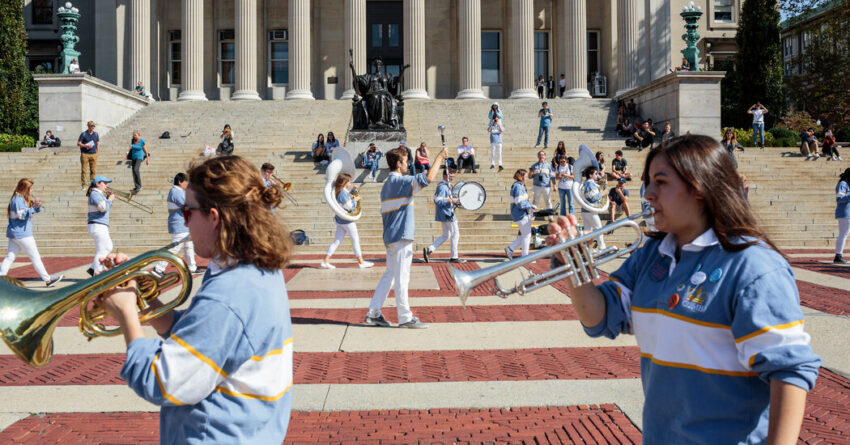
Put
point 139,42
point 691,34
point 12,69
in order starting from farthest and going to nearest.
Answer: point 12,69 → point 139,42 → point 691,34

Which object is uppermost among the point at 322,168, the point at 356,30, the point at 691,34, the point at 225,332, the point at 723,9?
the point at 723,9

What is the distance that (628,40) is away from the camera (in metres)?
37.7

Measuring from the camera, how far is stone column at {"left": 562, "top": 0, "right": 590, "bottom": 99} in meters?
37.2

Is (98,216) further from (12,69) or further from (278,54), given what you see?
(12,69)

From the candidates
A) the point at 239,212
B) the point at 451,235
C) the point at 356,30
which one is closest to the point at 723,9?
the point at 356,30

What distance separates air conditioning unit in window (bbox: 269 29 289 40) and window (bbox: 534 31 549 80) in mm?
16060

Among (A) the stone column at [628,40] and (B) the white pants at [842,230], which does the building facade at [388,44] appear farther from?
(B) the white pants at [842,230]

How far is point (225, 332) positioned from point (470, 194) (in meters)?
13.9

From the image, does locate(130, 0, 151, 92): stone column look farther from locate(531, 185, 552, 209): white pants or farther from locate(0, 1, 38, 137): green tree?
locate(531, 185, 552, 209): white pants

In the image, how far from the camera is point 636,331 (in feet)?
8.00

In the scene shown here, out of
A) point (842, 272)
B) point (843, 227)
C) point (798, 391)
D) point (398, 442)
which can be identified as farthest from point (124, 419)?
point (843, 227)

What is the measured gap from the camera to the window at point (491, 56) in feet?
140

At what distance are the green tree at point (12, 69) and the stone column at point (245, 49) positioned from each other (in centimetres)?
1288

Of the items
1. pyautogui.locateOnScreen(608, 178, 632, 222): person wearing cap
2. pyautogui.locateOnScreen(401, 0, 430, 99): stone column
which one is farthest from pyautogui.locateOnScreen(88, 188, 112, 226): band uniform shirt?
pyautogui.locateOnScreen(401, 0, 430, 99): stone column
